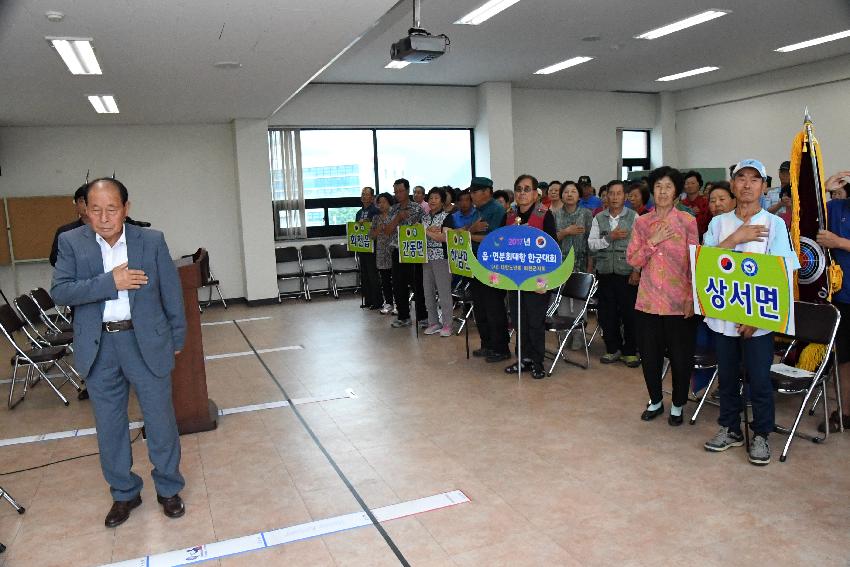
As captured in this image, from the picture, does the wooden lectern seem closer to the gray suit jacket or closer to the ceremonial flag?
the gray suit jacket

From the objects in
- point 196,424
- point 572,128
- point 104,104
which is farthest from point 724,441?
point 572,128

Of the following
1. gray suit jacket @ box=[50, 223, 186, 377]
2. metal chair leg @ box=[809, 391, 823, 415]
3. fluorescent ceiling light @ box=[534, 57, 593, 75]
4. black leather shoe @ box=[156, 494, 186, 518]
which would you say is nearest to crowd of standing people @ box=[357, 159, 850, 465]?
metal chair leg @ box=[809, 391, 823, 415]

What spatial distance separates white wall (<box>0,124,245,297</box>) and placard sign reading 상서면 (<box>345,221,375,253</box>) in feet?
5.89

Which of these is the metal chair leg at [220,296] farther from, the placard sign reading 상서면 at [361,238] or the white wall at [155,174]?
the placard sign reading 상서면 at [361,238]

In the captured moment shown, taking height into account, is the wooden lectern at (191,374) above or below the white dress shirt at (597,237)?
below

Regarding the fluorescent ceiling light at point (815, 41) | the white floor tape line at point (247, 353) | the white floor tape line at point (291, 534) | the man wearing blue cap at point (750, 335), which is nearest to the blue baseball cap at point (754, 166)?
the man wearing blue cap at point (750, 335)

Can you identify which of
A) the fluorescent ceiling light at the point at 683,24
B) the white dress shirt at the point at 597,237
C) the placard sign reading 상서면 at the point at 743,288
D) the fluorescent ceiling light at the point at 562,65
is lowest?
the placard sign reading 상서면 at the point at 743,288

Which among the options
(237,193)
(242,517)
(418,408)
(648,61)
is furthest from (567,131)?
(242,517)

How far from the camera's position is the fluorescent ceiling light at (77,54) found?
5.22m

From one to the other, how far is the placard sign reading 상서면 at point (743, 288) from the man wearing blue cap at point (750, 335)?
0.27ft

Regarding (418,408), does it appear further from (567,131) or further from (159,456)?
(567,131)

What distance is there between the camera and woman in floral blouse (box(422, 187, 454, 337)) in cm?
720

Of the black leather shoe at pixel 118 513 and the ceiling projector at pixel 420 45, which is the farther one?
the ceiling projector at pixel 420 45

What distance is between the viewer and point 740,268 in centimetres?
359
